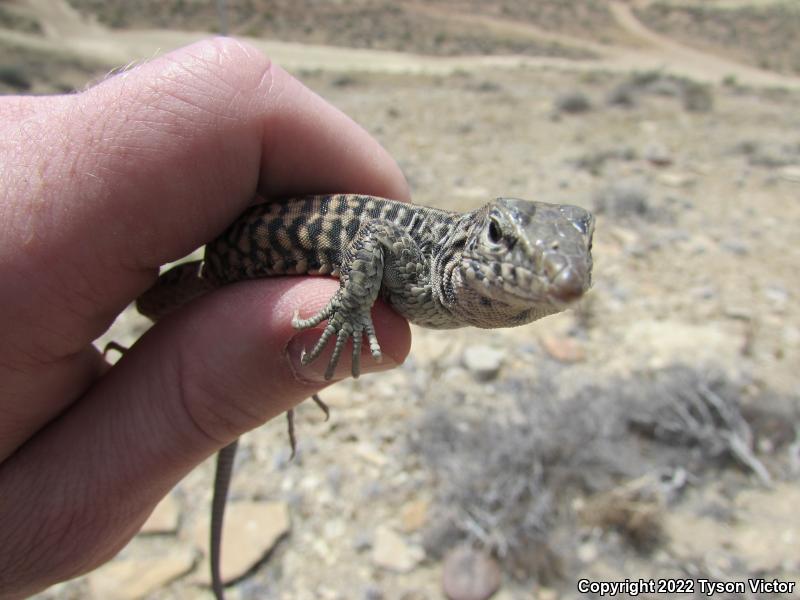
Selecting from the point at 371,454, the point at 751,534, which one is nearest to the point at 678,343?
the point at 751,534

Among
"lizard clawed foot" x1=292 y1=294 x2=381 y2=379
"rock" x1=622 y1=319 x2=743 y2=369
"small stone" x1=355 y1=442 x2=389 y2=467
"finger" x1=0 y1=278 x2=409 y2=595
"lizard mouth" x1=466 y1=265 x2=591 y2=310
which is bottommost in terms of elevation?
"rock" x1=622 y1=319 x2=743 y2=369

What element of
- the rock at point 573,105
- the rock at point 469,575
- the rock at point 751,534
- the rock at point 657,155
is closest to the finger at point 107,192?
the rock at point 469,575

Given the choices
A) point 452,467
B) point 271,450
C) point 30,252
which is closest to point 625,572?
point 452,467

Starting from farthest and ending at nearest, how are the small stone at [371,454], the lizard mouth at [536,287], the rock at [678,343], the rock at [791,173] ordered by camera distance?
the rock at [791,173]
the rock at [678,343]
the small stone at [371,454]
the lizard mouth at [536,287]

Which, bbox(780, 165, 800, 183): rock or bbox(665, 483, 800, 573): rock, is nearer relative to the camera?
bbox(665, 483, 800, 573): rock

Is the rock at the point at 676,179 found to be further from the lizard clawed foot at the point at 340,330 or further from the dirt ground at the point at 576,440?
the lizard clawed foot at the point at 340,330

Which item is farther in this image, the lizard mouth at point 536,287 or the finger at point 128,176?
the finger at point 128,176

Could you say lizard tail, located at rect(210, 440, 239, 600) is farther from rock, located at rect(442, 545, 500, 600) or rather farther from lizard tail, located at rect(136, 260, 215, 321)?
rock, located at rect(442, 545, 500, 600)

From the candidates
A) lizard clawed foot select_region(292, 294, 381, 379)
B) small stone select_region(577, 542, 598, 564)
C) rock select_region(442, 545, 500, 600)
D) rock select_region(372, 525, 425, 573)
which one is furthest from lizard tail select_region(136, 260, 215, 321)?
small stone select_region(577, 542, 598, 564)
